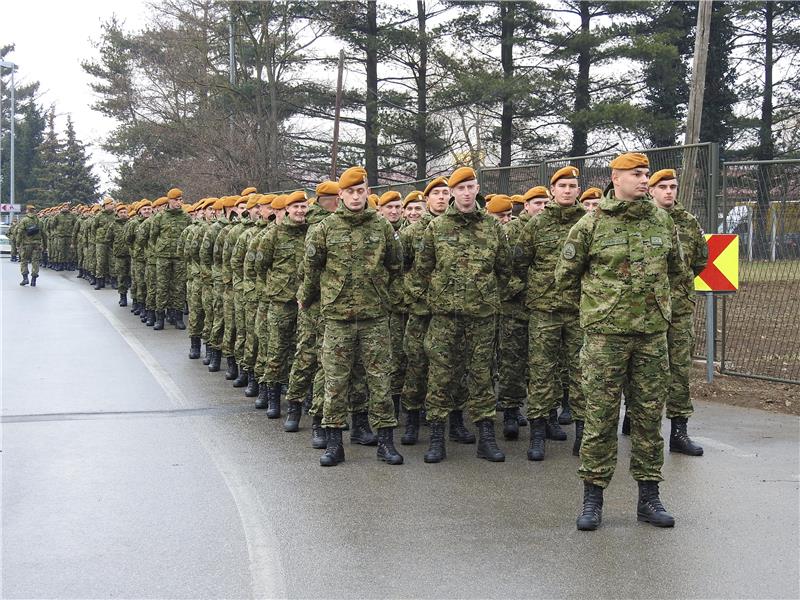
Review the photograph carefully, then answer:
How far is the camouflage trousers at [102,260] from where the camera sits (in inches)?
897

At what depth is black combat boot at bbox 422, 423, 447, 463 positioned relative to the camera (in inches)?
294

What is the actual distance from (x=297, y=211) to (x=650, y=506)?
15.5 feet

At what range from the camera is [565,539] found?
5547mm

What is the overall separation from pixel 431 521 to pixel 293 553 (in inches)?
38.5

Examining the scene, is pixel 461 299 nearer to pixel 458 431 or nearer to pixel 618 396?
pixel 458 431

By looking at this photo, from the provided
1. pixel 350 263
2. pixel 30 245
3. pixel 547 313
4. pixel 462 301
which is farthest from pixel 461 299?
pixel 30 245

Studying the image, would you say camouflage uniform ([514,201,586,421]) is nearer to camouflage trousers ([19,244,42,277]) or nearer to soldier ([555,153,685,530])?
soldier ([555,153,685,530])

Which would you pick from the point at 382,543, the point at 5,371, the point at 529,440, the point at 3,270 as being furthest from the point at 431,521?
the point at 3,270

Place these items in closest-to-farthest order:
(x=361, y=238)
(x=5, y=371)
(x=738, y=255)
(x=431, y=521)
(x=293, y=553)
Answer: (x=293, y=553) < (x=431, y=521) < (x=361, y=238) < (x=738, y=255) < (x=5, y=371)

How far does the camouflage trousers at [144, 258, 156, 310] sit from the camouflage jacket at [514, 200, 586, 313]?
387 inches

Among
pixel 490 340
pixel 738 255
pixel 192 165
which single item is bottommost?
pixel 490 340

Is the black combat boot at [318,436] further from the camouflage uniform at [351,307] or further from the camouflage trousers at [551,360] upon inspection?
the camouflage trousers at [551,360]

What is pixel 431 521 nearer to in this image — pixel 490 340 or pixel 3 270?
pixel 490 340

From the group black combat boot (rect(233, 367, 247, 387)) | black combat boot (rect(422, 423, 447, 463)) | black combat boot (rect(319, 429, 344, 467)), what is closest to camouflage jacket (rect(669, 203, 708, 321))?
black combat boot (rect(422, 423, 447, 463))
